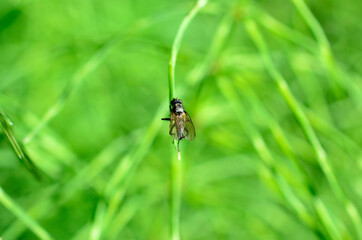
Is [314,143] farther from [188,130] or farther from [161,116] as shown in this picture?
[161,116]

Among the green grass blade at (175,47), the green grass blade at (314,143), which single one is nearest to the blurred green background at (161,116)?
the green grass blade at (314,143)

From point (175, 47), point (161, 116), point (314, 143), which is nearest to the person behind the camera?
point (175, 47)

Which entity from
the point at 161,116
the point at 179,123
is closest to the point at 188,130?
the point at 179,123

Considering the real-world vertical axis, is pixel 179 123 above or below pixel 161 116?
below

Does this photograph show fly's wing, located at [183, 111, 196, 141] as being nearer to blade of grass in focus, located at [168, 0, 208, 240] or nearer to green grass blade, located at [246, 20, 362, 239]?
blade of grass in focus, located at [168, 0, 208, 240]

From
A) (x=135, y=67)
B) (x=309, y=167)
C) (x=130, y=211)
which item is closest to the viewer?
(x=130, y=211)

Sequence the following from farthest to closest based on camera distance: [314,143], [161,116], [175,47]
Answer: [161,116] < [314,143] < [175,47]

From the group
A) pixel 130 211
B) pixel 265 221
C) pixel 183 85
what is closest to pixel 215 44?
pixel 183 85

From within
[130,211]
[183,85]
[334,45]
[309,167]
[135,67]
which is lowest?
[130,211]

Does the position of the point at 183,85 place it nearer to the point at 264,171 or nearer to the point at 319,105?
the point at 264,171
